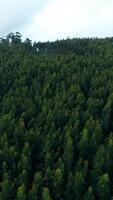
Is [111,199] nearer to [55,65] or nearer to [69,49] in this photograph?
[55,65]

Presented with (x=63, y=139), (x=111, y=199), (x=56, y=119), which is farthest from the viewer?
(x=56, y=119)

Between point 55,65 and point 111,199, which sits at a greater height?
point 55,65

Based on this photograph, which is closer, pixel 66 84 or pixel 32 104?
pixel 32 104

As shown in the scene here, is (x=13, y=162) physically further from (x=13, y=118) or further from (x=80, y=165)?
(x=13, y=118)

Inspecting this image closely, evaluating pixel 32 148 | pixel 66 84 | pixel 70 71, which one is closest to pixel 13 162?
pixel 32 148

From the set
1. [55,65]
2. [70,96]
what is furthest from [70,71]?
[70,96]

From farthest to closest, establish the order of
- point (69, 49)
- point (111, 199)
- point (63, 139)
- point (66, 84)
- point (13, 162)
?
point (69, 49)
point (66, 84)
point (63, 139)
point (13, 162)
point (111, 199)
